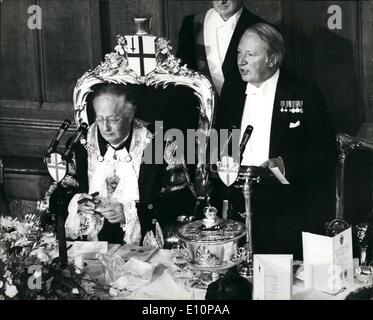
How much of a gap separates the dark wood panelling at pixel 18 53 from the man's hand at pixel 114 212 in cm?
78

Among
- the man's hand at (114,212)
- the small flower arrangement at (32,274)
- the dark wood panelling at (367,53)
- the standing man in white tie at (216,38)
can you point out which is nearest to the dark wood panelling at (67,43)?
the standing man in white tie at (216,38)

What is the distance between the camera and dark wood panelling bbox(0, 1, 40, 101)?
5.21 m

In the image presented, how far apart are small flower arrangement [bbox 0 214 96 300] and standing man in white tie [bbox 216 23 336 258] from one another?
3.35 feet

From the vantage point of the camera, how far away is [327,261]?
13.6 feet

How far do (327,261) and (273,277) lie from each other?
0.25m

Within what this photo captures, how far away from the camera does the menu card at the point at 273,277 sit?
4.10 m

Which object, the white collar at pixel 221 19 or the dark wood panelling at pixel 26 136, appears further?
the dark wood panelling at pixel 26 136

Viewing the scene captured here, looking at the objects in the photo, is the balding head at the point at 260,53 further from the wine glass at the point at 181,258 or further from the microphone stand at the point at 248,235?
the wine glass at the point at 181,258

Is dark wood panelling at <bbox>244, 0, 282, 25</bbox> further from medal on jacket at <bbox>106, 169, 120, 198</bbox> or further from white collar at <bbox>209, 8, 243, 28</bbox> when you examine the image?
medal on jacket at <bbox>106, 169, 120, 198</bbox>

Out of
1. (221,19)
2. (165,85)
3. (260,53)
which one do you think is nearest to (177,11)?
(221,19)

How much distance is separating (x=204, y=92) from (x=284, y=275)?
1.14m

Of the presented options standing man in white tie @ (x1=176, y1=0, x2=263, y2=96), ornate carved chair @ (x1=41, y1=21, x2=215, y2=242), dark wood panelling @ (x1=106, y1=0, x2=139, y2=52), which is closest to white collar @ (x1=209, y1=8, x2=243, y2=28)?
standing man in white tie @ (x1=176, y1=0, x2=263, y2=96)

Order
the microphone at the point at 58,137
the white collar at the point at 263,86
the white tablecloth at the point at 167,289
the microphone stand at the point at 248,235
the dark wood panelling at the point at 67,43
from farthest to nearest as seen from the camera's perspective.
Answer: the dark wood panelling at the point at 67,43, the white collar at the point at 263,86, the microphone at the point at 58,137, the microphone stand at the point at 248,235, the white tablecloth at the point at 167,289

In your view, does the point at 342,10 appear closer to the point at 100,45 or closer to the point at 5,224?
the point at 100,45
